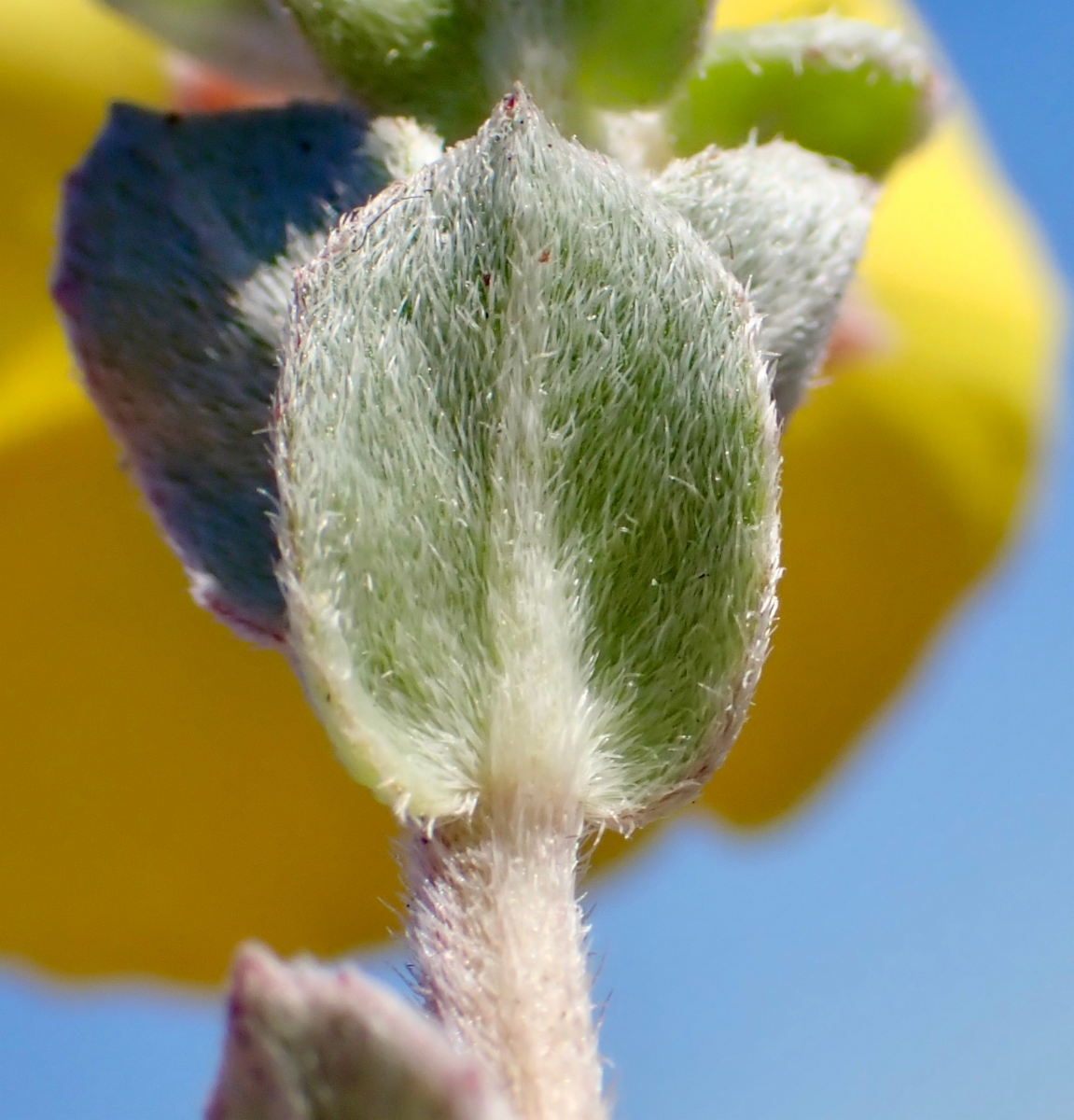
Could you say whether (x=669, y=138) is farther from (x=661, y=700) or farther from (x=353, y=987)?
(x=353, y=987)

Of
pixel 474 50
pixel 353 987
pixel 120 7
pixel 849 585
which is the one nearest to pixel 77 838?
pixel 849 585

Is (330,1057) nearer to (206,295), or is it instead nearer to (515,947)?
(515,947)

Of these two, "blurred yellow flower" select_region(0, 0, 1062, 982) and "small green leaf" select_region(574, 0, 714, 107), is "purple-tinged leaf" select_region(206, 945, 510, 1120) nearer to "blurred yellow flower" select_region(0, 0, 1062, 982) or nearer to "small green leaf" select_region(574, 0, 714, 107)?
"small green leaf" select_region(574, 0, 714, 107)

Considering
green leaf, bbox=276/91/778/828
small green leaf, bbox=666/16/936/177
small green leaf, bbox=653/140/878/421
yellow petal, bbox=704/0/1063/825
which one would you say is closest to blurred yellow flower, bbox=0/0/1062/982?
yellow petal, bbox=704/0/1063/825

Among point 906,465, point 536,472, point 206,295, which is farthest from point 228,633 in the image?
point 536,472

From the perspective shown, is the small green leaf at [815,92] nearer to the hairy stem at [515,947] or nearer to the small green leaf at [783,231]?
the small green leaf at [783,231]

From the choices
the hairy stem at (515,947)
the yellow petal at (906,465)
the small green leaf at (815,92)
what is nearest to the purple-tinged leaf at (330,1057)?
the hairy stem at (515,947)
